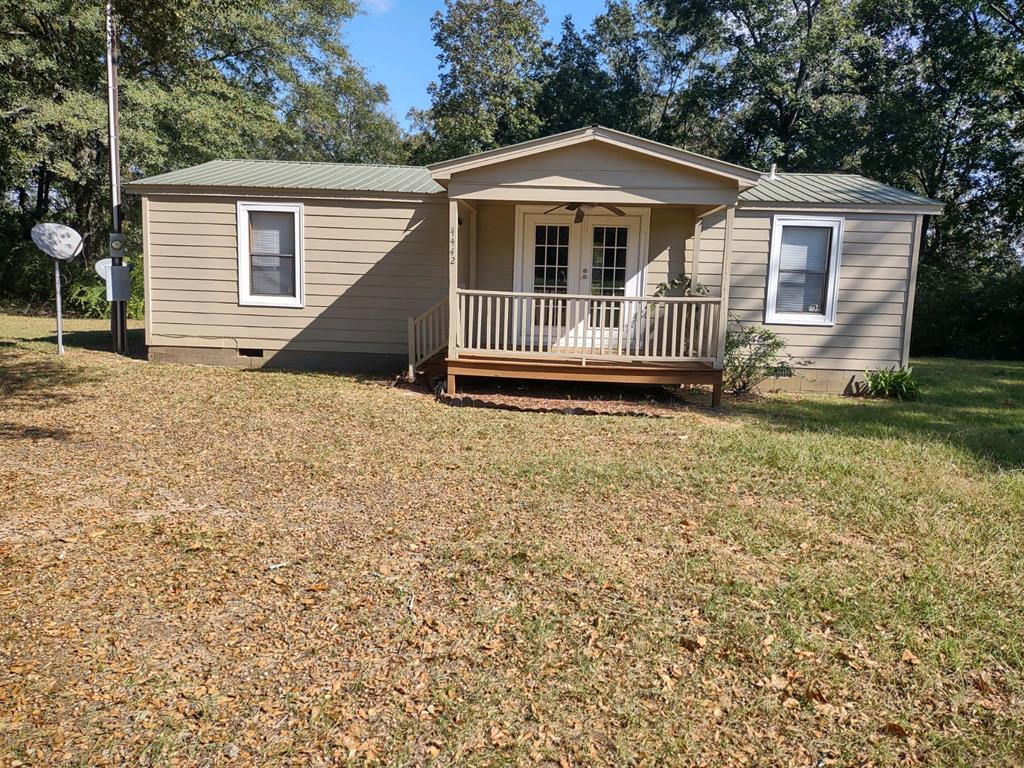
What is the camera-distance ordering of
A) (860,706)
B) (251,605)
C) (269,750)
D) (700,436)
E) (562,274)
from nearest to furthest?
(269,750)
(860,706)
(251,605)
(700,436)
(562,274)

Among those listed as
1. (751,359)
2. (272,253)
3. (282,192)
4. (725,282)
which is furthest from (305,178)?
(751,359)

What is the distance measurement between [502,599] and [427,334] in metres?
6.88

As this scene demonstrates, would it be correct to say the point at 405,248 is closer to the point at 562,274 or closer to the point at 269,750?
the point at 562,274

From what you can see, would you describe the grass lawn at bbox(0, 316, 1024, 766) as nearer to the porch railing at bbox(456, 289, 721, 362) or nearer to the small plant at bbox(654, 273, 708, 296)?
the porch railing at bbox(456, 289, 721, 362)

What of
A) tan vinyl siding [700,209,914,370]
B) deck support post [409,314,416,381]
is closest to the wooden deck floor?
deck support post [409,314,416,381]

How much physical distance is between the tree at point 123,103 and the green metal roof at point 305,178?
72.8 inches

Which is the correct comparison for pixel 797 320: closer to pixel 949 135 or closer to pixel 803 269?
pixel 803 269

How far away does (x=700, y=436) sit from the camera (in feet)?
22.2

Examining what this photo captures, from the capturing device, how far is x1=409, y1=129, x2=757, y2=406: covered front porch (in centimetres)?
786

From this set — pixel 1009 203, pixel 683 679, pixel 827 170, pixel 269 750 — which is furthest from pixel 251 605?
pixel 1009 203

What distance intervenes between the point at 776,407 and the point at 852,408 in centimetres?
96

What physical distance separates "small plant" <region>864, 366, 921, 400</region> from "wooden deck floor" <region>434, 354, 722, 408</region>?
290cm

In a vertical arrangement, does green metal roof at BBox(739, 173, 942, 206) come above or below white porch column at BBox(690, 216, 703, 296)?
above

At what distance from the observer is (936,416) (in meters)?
8.20
